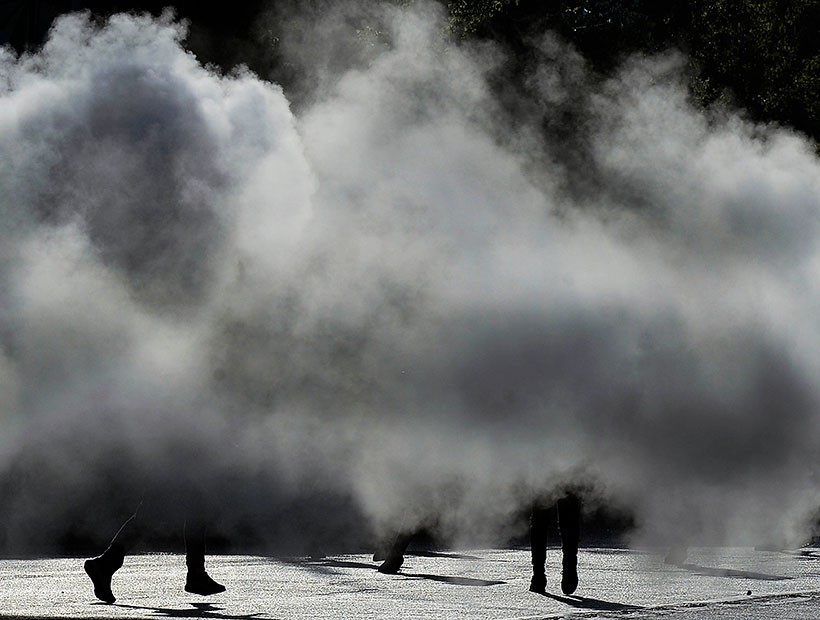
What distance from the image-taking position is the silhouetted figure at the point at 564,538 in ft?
39.5

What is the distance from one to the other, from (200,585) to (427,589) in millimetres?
1946

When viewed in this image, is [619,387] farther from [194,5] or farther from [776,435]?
[194,5]

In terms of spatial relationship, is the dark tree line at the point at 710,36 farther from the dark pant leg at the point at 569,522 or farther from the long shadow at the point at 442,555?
the dark pant leg at the point at 569,522

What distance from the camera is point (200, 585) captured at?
1166cm

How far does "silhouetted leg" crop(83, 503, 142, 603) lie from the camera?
11.0m

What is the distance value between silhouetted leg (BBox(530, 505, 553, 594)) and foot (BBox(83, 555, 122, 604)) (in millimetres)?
3315

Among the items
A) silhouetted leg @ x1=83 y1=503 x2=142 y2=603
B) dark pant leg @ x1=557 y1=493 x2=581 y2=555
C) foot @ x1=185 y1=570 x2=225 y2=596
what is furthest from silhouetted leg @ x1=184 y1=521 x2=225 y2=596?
dark pant leg @ x1=557 y1=493 x2=581 y2=555

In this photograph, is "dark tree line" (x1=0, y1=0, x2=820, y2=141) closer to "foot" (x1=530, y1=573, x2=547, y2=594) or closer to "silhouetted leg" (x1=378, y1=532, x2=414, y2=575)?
"silhouetted leg" (x1=378, y1=532, x2=414, y2=575)

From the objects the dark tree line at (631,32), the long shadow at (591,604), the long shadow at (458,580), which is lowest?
the long shadow at (591,604)

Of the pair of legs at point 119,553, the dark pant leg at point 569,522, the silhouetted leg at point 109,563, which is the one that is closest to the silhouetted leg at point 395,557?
the dark pant leg at point 569,522

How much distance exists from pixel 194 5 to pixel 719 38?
9.45 m

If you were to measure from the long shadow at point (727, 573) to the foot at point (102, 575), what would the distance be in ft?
19.8

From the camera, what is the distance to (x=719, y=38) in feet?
89.9

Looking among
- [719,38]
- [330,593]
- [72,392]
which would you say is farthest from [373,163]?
[719,38]
